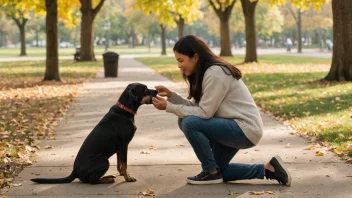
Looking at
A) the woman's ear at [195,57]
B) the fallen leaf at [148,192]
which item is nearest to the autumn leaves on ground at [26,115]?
the fallen leaf at [148,192]

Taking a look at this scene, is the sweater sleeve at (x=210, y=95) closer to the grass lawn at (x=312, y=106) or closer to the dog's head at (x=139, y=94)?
the dog's head at (x=139, y=94)

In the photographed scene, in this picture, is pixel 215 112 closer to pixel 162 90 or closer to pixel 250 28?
pixel 162 90

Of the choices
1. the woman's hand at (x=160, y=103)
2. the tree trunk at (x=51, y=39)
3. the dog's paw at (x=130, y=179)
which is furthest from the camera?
the tree trunk at (x=51, y=39)

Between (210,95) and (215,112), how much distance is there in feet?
0.95

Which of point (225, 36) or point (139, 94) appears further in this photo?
point (225, 36)

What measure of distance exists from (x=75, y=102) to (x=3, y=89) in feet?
16.5

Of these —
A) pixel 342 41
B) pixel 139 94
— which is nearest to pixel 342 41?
pixel 342 41

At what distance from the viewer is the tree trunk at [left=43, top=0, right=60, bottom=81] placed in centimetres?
2020

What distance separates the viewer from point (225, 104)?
6.06m

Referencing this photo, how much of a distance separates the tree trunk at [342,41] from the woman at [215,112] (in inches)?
478

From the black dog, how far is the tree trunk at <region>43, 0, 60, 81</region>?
14641mm

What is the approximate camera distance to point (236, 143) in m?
6.10

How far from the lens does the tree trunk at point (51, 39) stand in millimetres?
20203

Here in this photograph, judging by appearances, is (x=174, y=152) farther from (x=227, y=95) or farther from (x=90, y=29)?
(x=90, y=29)
